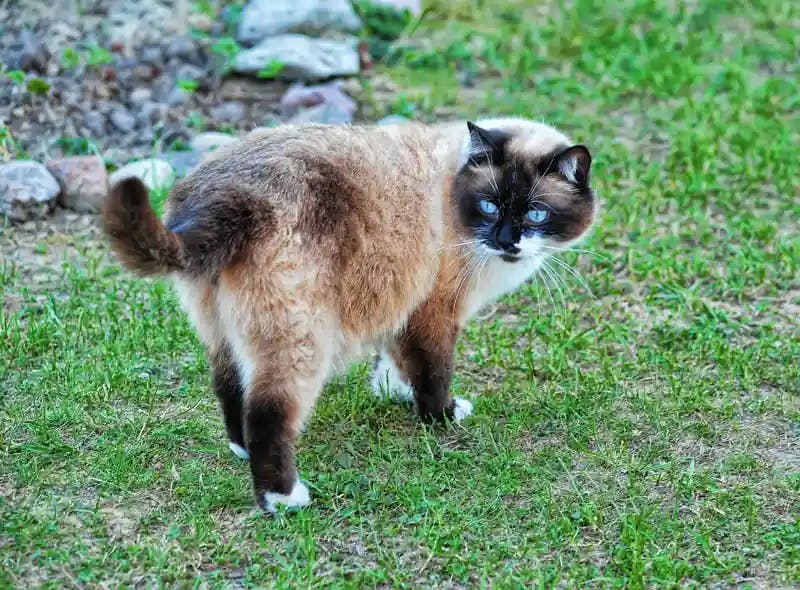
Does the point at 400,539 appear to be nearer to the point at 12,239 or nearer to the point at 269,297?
the point at 269,297

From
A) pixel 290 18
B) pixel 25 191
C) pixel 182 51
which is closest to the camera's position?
pixel 25 191

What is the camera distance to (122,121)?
20.4 ft

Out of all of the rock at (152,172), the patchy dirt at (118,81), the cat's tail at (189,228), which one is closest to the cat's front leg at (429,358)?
the cat's tail at (189,228)

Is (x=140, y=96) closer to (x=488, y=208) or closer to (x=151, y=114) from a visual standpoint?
(x=151, y=114)

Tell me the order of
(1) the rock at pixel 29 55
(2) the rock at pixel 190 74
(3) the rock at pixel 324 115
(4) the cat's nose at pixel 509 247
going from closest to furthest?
(4) the cat's nose at pixel 509 247 < (3) the rock at pixel 324 115 < (1) the rock at pixel 29 55 < (2) the rock at pixel 190 74

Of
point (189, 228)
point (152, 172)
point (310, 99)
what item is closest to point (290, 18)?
point (310, 99)

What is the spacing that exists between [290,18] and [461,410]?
4055 mm

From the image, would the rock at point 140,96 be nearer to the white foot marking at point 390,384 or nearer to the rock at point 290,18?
the rock at point 290,18

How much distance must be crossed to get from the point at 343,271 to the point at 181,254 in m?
0.59

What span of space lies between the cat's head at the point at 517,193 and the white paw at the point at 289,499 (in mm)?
1122

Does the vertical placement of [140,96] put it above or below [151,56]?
below

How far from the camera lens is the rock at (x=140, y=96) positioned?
6484 millimetres

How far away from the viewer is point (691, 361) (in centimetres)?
453

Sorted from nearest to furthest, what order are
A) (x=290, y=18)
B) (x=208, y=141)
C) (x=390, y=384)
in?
(x=390, y=384) < (x=208, y=141) < (x=290, y=18)
